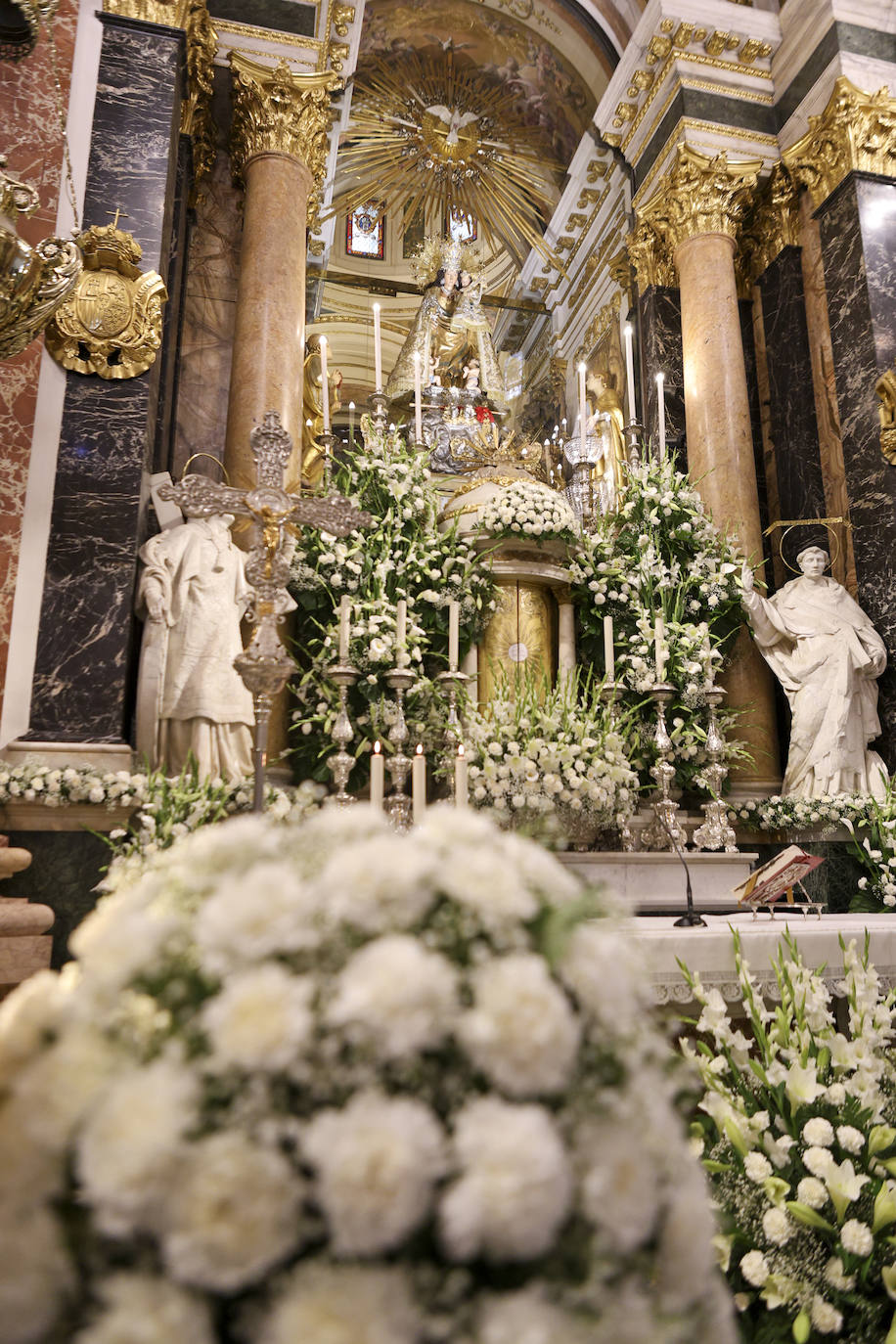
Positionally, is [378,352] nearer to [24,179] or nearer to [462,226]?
[24,179]

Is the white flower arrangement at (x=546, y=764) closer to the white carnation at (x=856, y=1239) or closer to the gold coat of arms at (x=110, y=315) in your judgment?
the white carnation at (x=856, y=1239)

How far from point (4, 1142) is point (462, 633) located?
5157 mm

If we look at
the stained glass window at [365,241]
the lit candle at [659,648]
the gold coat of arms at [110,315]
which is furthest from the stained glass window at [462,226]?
the lit candle at [659,648]

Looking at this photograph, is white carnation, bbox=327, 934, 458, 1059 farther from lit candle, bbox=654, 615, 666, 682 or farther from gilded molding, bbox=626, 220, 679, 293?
gilded molding, bbox=626, 220, 679, 293

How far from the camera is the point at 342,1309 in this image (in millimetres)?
684

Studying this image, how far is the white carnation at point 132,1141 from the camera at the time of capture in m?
0.69

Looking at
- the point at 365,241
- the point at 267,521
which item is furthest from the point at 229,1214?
Result: the point at 365,241

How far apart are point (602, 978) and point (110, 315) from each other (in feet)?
18.7

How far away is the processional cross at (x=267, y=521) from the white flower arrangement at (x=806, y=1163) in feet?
5.82

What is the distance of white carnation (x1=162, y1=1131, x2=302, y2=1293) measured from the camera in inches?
27.3

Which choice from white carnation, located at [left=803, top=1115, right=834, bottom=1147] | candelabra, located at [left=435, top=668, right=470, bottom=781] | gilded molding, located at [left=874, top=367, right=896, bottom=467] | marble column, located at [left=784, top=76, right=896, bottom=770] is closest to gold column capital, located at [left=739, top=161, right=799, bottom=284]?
marble column, located at [left=784, top=76, right=896, bottom=770]

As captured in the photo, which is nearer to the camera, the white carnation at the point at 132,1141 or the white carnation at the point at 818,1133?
the white carnation at the point at 132,1141

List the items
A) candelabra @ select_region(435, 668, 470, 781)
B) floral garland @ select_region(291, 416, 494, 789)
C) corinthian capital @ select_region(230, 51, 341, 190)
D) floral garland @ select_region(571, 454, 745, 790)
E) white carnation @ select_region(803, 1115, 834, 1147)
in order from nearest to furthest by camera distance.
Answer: white carnation @ select_region(803, 1115, 834, 1147) < candelabra @ select_region(435, 668, 470, 781) < floral garland @ select_region(291, 416, 494, 789) < floral garland @ select_region(571, 454, 745, 790) < corinthian capital @ select_region(230, 51, 341, 190)

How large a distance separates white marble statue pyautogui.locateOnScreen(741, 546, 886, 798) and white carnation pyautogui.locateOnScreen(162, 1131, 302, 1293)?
22.0 feet
